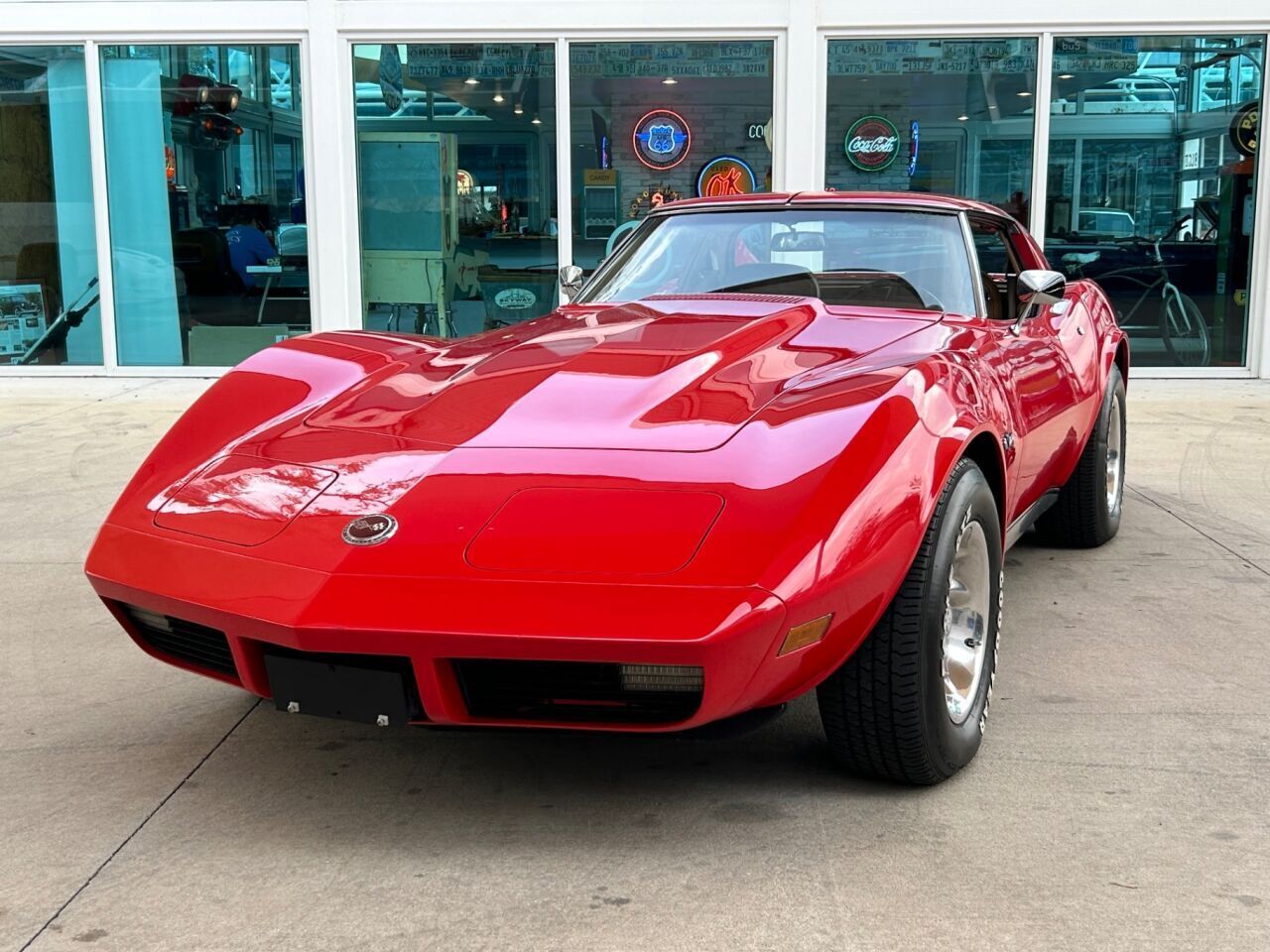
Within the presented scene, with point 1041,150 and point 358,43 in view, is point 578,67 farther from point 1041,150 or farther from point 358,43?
point 1041,150

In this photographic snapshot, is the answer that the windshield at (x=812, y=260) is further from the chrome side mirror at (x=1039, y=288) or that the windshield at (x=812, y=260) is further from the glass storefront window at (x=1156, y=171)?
the glass storefront window at (x=1156, y=171)

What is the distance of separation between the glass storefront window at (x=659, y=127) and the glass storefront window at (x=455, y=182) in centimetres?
27

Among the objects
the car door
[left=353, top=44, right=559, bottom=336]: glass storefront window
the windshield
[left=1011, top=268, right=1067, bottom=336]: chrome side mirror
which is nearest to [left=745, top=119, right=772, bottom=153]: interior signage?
[left=353, top=44, right=559, bottom=336]: glass storefront window

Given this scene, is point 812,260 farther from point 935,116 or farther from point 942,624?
point 935,116

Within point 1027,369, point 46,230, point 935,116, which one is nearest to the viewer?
point 1027,369

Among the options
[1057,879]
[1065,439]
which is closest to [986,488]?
[1057,879]

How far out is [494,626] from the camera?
2.27m

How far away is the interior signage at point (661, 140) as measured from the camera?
10.8 metres

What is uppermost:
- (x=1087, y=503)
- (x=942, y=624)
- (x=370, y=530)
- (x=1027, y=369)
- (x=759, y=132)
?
(x=759, y=132)

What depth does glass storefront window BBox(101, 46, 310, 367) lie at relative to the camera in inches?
422

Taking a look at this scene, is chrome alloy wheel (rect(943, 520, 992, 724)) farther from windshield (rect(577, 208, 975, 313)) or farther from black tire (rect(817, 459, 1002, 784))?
windshield (rect(577, 208, 975, 313))

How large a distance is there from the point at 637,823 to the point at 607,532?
63cm

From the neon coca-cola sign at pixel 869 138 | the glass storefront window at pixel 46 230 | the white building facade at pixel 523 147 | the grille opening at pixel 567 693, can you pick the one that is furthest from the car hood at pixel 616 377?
the glass storefront window at pixel 46 230

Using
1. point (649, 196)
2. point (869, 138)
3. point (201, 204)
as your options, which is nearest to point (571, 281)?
point (649, 196)
